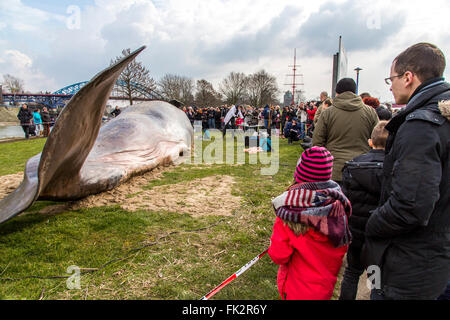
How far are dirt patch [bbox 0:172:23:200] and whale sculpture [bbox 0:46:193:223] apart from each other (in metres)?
1.52

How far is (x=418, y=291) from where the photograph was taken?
1.58 m

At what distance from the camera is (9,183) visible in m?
5.63

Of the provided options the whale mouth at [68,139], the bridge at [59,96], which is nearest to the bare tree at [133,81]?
the bridge at [59,96]

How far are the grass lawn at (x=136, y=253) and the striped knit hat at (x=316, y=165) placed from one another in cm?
127

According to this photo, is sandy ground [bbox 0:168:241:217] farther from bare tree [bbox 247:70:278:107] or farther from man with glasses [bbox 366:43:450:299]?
bare tree [bbox 247:70:278:107]

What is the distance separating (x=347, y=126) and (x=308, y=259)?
79.1 inches

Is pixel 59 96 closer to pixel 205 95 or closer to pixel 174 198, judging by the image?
pixel 205 95

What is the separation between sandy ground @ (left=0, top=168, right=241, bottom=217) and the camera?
4.48m

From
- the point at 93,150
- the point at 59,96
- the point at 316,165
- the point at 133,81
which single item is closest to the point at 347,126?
the point at 316,165

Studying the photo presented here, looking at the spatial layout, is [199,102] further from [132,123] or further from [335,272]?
[335,272]

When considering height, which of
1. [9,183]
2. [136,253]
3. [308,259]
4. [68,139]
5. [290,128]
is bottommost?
[136,253]

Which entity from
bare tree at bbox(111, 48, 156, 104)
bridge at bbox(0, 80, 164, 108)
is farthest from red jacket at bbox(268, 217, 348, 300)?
bare tree at bbox(111, 48, 156, 104)

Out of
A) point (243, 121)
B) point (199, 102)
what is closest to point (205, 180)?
point (243, 121)

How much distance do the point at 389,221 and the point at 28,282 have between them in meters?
3.00
